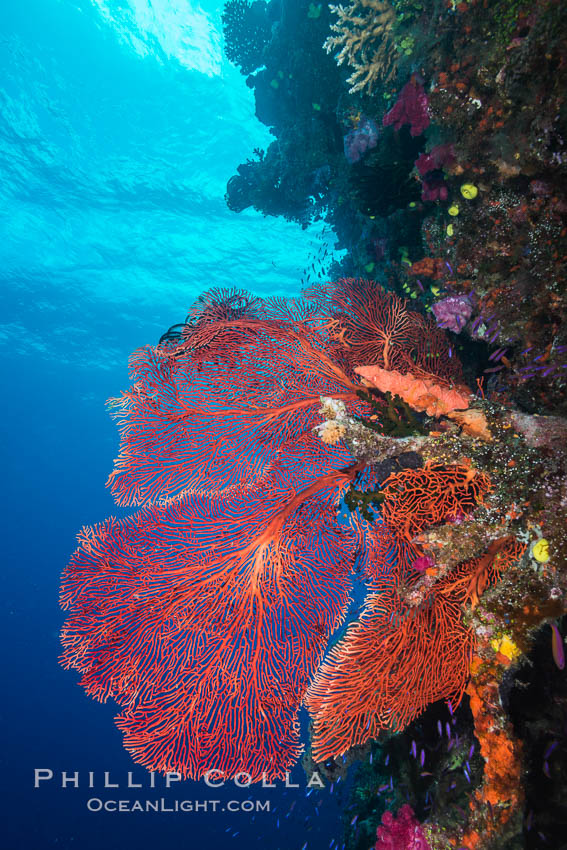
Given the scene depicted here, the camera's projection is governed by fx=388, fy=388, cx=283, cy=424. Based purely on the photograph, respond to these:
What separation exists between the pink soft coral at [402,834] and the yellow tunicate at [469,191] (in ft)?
20.3

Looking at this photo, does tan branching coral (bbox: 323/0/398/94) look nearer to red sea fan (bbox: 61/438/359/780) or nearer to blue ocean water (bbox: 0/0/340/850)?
red sea fan (bbox: 61/438/359/780)

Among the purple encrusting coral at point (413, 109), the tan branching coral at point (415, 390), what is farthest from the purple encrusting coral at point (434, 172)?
the tan branching coral at point (415, 390)

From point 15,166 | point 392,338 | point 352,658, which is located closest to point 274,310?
point 392,338

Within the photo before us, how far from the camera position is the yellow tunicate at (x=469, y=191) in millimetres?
4445

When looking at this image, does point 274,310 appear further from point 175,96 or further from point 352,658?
point 175,96

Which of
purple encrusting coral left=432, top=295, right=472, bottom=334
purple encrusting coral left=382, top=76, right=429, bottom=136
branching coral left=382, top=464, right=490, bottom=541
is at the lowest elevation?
branching coral left=382, top=464, right=490, bottom=541

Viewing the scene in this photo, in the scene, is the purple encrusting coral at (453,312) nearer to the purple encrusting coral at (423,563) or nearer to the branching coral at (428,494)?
the branching coral at (428,494)

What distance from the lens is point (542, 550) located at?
104 inches

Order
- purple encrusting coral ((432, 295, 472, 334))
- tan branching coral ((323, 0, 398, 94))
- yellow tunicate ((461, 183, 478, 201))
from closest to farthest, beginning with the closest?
1. yellow tunicate ((461, 183, 478, 201))
2. purple encrusting coral ((432, 295, 472, 334))
3. tan branching coral ((323, 0, 398, 94))

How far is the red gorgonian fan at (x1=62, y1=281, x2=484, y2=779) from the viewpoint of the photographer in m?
3.52

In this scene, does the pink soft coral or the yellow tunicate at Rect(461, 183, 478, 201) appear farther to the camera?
the yellow tunicate at Rect(461, 183, 478, 201)

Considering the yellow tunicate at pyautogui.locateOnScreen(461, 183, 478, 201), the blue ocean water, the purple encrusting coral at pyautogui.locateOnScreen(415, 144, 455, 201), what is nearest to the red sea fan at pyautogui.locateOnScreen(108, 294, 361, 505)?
the yellow tunicate at pyautogui.locateOnScreen(461, 183, 478, 201)

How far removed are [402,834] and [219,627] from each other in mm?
2559

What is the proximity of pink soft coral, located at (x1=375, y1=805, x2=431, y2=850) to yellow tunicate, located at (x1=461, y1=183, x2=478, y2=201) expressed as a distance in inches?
243
